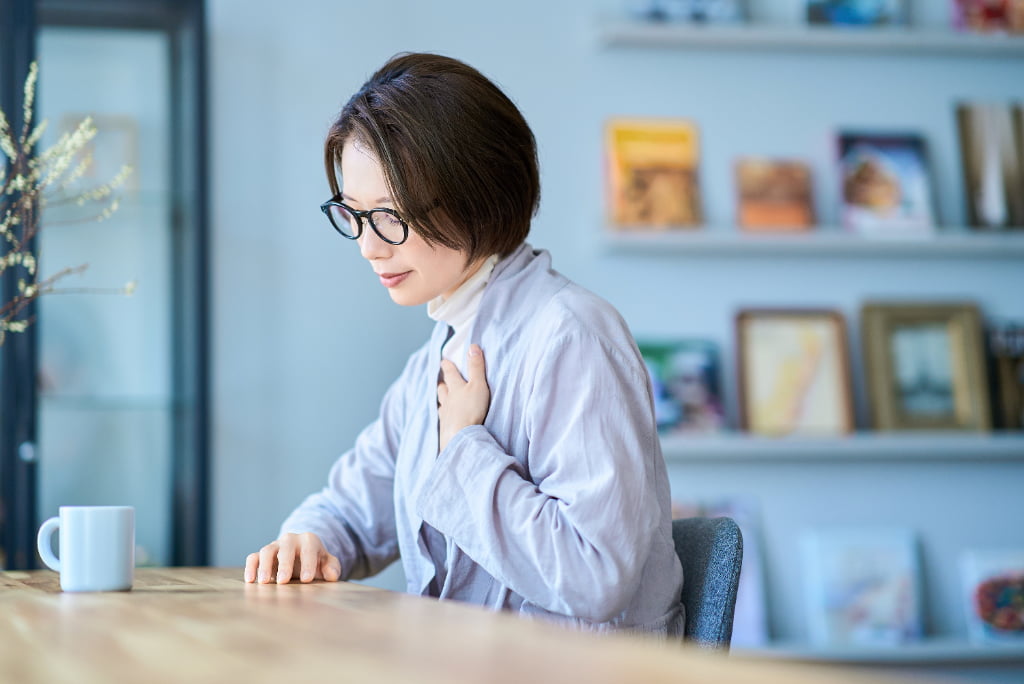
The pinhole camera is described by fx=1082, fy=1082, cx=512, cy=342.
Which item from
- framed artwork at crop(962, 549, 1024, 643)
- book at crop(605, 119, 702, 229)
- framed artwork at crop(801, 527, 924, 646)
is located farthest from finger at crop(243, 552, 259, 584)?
framed artwork at crop(962, 549, 1024, 643)

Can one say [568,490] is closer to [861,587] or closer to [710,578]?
[710,578]

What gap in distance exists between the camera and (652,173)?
10.3 feet

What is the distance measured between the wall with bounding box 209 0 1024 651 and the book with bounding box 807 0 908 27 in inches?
3.1

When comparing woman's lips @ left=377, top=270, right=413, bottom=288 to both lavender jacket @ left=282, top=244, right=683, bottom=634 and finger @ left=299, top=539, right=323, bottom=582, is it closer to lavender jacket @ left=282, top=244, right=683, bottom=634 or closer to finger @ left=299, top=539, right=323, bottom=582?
lavender jacket @ left=282, top=244, right=683, bottom=634

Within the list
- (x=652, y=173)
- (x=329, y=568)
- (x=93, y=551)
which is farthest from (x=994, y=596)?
(x=93, y=551)

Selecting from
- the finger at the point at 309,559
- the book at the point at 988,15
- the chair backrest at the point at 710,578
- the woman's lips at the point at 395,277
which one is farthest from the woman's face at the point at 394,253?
the book at the point at 988,15

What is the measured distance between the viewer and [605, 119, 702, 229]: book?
3113 mm

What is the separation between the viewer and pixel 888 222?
3199 mm

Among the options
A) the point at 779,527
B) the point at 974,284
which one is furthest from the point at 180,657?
the point at 974,284

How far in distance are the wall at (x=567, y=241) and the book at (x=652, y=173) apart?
0.06 metres

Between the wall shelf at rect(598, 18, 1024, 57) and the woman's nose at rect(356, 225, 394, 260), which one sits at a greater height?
the wall shelf at rect(598, 18, 1024, 57)

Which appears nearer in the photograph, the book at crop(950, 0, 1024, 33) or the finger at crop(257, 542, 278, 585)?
the finger at crop(257, 542, 278, 585)

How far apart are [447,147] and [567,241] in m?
1.76

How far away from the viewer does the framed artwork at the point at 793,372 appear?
3.10 m
